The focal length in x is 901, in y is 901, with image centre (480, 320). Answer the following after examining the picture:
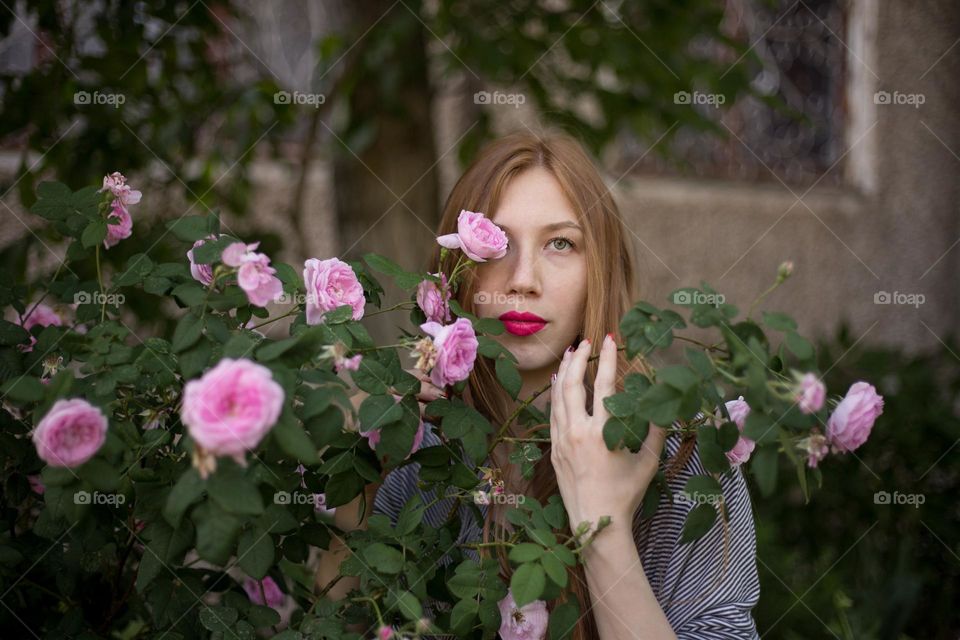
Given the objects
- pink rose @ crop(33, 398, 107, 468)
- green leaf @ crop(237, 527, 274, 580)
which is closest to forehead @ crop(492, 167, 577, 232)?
green leaf @ crop(237, 527, 274, 580)

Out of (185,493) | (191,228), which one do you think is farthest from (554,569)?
(191,228)

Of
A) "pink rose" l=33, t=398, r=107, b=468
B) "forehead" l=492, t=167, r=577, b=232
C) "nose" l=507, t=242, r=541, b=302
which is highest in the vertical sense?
"forehead" l=492, t=167, r=577, b=232

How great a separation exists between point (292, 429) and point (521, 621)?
1.87ft

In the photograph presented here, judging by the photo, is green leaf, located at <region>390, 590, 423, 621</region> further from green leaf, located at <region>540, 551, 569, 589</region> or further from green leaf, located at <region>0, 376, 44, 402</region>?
green leaf, located at <region>0, 376, 44, 402</region>

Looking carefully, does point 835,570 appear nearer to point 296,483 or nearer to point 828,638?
point 828,638

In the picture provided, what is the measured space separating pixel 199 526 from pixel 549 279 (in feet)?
2.61

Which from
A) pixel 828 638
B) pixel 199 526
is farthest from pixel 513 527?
pixel 828 638

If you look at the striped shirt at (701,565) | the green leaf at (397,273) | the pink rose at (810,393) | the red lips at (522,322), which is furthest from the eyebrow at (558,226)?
the pink rose at (810,393)

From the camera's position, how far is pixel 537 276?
1601 mm

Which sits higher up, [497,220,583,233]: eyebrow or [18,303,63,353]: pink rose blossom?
[497,220,583,233]: eyebrow

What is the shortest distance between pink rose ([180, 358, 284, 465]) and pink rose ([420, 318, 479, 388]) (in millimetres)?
362

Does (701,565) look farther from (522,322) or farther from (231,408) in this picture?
(231,408)

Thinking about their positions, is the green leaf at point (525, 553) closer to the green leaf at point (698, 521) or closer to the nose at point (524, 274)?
the green leaf at point (698, 521)

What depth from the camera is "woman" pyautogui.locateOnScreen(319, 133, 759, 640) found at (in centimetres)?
132
